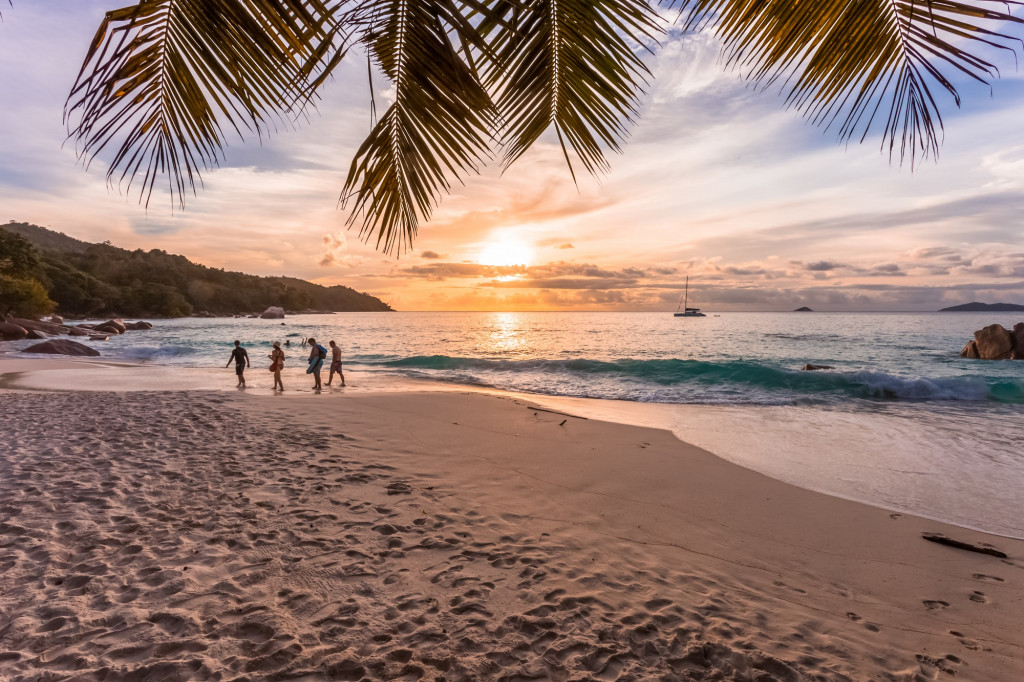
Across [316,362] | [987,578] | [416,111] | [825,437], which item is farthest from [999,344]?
[416,111]

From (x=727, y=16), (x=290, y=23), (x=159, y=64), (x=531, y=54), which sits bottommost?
(x=159, y=64)

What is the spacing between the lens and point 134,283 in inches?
3383

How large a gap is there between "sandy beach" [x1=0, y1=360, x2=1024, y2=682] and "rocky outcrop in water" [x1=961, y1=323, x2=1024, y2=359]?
3090cm

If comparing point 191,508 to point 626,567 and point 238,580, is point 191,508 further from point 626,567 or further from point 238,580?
point 626,567

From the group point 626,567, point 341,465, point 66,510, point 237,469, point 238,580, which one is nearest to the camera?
point 238,580

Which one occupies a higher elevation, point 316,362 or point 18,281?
point 18,281

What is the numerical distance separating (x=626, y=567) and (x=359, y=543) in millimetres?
2501

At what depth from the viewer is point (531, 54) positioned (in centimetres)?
215

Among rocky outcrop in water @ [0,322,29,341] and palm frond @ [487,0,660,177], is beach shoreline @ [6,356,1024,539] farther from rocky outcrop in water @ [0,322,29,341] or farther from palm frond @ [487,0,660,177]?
rocky outcrop in water @ [0,322,29,341]

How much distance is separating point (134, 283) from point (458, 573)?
10685 centimetres

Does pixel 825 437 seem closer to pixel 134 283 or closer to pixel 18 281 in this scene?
pixel 18 281

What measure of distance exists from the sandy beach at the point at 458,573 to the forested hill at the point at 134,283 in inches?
2140

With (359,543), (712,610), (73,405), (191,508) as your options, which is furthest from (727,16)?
(73,405)

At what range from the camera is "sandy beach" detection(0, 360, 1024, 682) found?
3.06m
